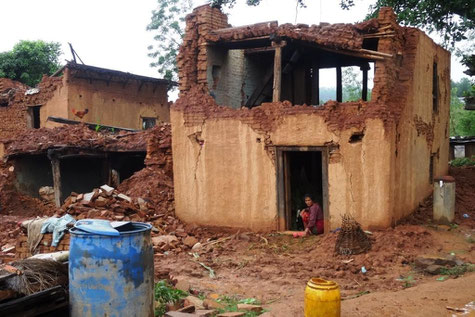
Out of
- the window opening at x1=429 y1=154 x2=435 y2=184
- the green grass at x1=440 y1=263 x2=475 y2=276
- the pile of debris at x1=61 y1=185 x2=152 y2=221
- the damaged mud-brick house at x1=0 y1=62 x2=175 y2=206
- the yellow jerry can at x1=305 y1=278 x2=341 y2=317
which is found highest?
the damaged mud-brick house at x1=0 y1=62 x2=175 y2=206

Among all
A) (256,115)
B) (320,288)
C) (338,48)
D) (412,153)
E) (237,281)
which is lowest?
(237,281)

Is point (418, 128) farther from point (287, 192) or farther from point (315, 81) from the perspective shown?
point (287, 192)

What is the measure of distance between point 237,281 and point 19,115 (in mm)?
15934

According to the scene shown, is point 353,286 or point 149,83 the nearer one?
point 353,286

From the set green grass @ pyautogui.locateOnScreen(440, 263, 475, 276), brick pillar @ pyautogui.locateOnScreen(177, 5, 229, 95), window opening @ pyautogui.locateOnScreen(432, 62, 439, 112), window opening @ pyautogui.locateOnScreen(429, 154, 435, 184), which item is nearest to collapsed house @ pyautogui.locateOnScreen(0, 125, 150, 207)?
brick pillar @ pyautogui.locateOnScreen(177, 5, 229, 95)

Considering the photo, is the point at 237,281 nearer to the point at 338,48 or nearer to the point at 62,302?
the point at 62,302

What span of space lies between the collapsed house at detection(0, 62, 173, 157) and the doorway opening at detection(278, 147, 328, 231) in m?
8.90

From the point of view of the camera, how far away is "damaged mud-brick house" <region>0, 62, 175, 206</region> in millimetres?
15555

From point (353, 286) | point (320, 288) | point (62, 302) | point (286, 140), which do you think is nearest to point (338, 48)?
point (286, 140)

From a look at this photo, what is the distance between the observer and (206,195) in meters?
11.3

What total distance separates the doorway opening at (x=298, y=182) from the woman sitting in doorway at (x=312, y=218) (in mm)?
155

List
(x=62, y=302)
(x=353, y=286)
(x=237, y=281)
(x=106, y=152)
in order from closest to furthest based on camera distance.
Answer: (x=62, y=302)
(x=353, y=286)
(x=237, y=281)
(x=106, y=152)

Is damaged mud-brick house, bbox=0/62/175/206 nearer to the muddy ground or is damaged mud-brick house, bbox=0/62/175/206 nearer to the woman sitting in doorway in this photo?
the muddy ground

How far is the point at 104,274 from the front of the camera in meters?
4.95
